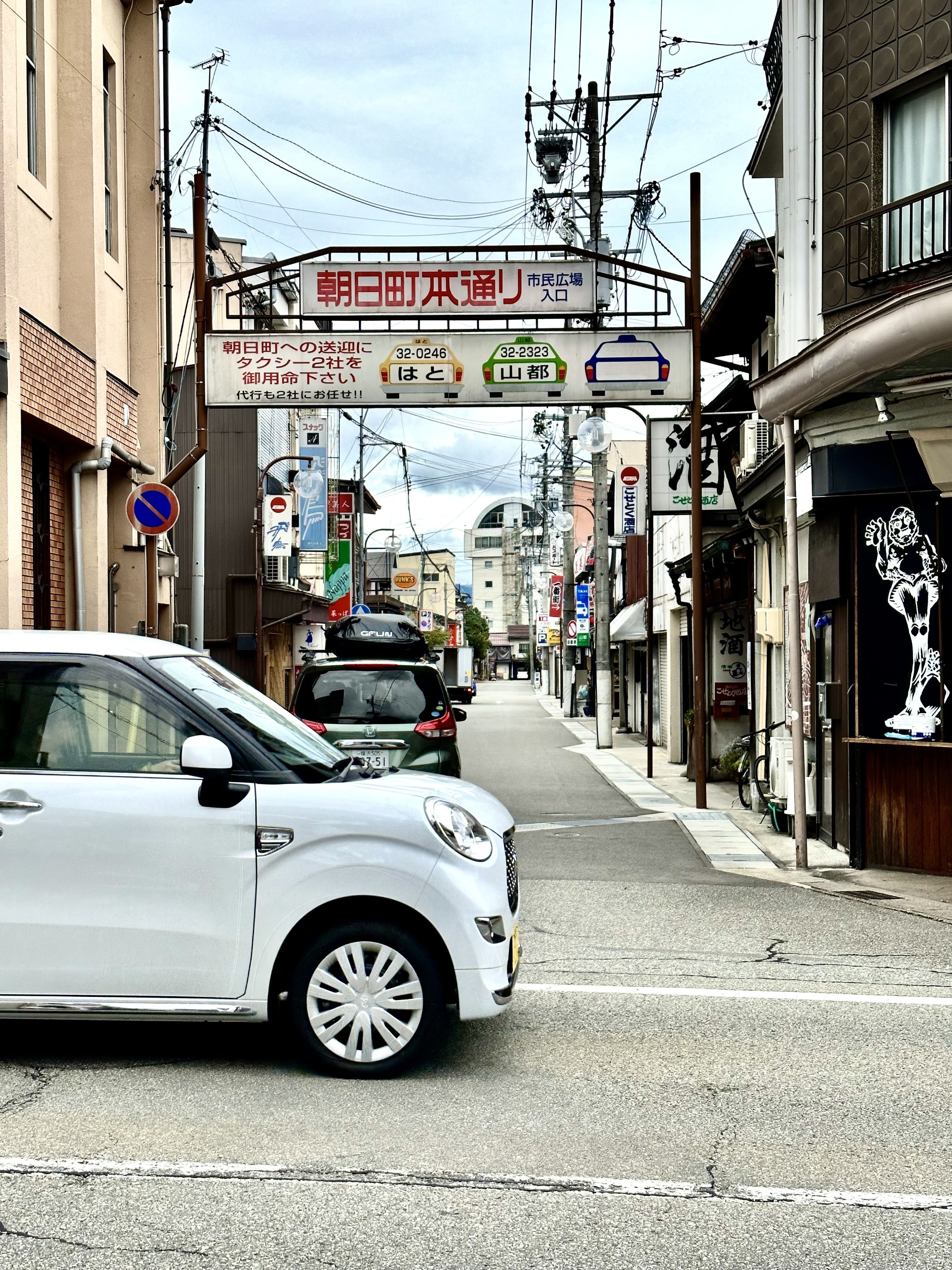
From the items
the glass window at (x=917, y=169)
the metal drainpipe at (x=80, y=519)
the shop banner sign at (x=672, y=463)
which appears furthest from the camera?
the shop banner sign at (x=672, y=463)

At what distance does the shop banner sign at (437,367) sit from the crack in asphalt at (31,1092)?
11.4 metres

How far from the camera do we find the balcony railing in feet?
36.9

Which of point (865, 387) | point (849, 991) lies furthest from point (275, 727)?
point (865, 387)

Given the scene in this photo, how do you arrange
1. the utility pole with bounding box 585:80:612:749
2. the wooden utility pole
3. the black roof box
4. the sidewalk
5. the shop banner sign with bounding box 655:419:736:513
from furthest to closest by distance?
the utility pole with bounding box 585:80:612:749
the black roof box
the shop banner sign with bounding box 655:419:736:513
the wooden utility pole
the sidewalk

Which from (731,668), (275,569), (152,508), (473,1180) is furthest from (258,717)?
(275,569)

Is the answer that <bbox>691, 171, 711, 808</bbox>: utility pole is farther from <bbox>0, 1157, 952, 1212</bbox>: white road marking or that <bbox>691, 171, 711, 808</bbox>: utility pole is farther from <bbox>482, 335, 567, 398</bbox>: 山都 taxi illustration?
<bbox>0, 1157, 952, 1212</bbox>: white road marking

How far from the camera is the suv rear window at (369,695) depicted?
12.9m

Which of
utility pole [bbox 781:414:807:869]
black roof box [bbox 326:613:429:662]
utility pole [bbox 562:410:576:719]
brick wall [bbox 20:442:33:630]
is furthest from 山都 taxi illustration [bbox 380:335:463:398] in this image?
utility pole [bbox 562:410:576:719]

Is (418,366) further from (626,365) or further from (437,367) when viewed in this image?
(626,365)

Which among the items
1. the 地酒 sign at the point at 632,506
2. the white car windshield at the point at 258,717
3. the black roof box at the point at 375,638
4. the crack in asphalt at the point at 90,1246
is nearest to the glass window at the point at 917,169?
the white car windshield at the point at 258,717

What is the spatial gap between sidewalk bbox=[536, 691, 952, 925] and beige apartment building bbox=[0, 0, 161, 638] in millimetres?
7321

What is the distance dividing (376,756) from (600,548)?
20.0m

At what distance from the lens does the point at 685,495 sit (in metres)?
19.0

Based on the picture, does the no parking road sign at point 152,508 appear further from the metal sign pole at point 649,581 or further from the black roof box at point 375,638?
the black roof box at point 375,638
